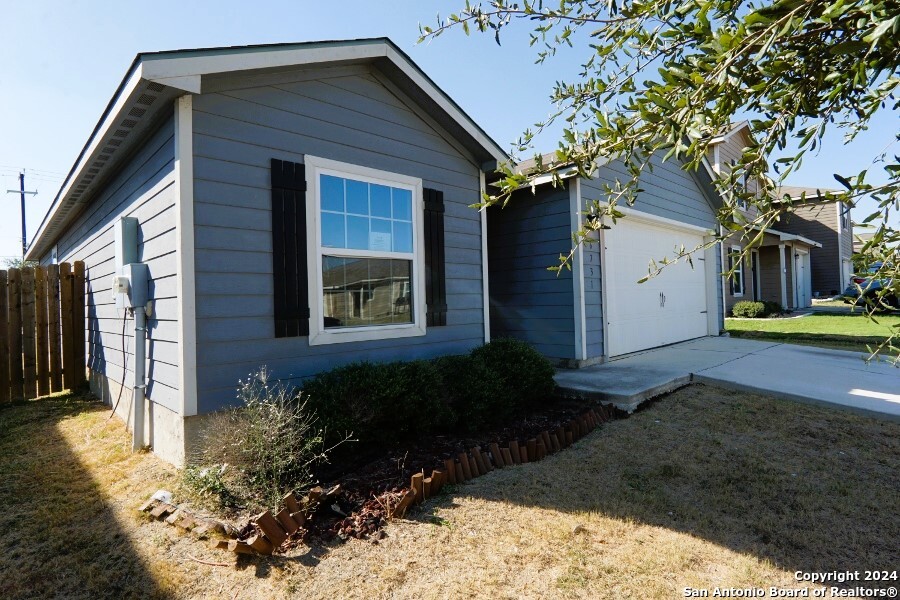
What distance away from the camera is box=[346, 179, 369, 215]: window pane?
4531 mm

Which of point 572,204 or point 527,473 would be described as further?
point 572,204

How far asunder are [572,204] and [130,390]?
18.9ft

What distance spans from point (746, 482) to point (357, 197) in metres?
4.02

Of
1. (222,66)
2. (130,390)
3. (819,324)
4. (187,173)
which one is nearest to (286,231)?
(187,173)

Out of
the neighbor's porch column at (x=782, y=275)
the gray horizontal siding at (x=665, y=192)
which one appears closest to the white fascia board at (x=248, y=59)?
the gray horizontal siding at (x=665, y=192)

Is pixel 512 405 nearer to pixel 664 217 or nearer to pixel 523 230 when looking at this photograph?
pixel 523 230

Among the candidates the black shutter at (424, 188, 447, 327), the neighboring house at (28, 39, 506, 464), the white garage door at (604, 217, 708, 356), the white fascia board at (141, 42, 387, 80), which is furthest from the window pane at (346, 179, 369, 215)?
the white garage door at (604, 217, 708, 356)

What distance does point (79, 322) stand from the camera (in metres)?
7.11

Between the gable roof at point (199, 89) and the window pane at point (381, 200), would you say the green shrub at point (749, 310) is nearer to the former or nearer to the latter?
the gable roof at point (199, 89)

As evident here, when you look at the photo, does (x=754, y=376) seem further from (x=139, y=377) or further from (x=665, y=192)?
(x=139, y=377)

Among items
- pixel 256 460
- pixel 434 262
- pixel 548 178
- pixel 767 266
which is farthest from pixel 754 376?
pixel 767 266

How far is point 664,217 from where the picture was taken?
838 cm

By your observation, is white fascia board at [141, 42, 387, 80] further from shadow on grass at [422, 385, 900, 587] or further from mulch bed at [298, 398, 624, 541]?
shadow on grass at [422, 385, 900, 587]

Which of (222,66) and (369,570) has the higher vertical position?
(222,66)
